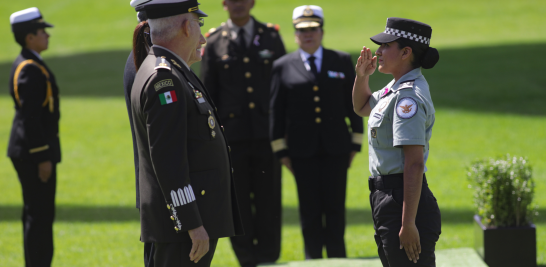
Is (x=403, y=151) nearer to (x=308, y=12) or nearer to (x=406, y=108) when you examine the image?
(x=406, y=108)

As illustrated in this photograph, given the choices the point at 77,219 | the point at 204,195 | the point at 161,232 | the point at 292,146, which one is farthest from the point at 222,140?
the point at 77,219

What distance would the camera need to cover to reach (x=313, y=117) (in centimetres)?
513

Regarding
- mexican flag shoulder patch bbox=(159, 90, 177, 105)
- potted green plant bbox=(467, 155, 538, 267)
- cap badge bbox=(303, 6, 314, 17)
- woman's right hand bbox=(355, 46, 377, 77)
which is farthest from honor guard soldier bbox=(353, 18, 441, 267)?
cap badge bbox=(303, 6, 314, 17)

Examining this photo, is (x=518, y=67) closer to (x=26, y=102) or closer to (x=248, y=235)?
(x=248, y=235)

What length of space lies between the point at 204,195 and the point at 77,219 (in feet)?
18.5

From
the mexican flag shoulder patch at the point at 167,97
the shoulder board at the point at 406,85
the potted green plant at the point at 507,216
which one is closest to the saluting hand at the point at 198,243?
the mexican flag shoulder patch at the point at 167,97

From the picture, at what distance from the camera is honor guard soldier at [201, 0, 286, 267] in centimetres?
542

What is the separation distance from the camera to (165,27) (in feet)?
9.43

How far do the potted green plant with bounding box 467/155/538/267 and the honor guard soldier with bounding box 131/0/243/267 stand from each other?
8.01 feet

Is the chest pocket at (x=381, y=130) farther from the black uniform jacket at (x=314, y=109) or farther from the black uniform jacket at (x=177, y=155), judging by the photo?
the black uniform jacket at (x=314, y=109)

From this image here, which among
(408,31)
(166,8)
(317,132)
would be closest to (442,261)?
(317,132)

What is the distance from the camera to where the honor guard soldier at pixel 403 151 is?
2.90 metres

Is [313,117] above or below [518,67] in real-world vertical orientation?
above

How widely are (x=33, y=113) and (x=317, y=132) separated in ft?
7.48
